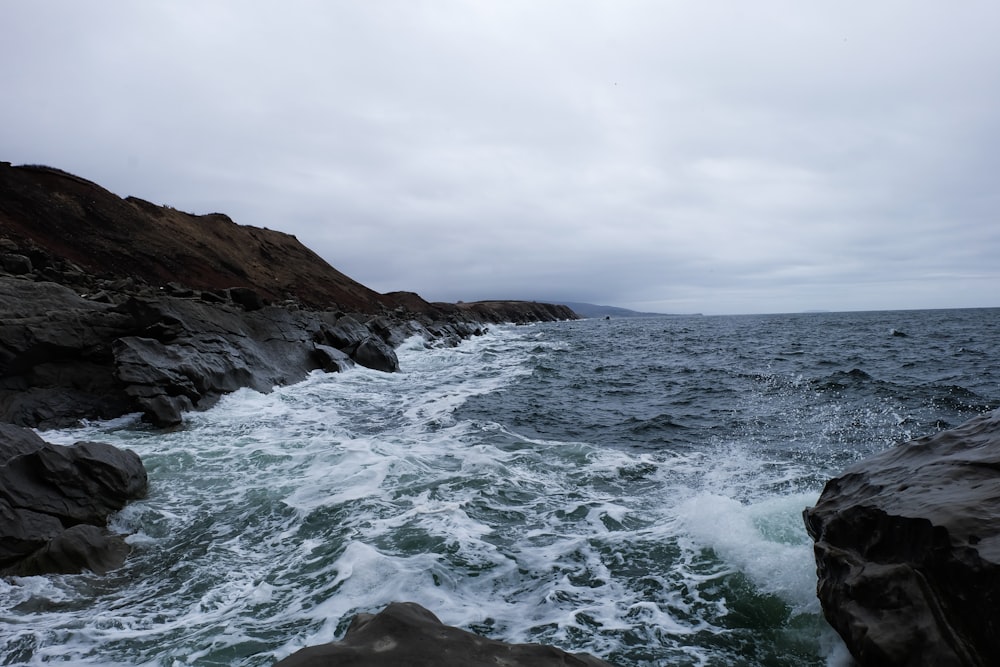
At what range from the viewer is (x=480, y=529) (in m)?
6.45

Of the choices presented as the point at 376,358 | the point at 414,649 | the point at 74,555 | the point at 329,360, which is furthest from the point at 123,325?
the point at 414,649

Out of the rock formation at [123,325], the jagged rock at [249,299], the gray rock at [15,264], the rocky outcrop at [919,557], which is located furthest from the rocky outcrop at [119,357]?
the rocky outcrop at [919,557]

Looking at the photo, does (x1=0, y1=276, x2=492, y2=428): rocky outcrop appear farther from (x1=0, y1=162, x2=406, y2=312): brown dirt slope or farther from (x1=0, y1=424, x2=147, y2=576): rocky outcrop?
(x1=0, y1=162, x2=406, y2=312): brown dirt slope

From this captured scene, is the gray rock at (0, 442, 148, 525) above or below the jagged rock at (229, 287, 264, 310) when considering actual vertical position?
below

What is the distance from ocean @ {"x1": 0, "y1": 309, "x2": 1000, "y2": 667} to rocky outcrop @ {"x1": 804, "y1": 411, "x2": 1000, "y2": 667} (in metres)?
0.66

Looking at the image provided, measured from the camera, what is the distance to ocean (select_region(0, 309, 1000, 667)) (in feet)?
14.4

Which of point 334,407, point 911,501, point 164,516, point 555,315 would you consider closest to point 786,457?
point 911,501

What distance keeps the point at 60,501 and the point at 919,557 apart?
319 inches

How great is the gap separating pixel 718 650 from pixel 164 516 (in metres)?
6.37

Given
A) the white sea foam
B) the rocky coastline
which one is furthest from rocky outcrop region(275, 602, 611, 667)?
the white sea foam

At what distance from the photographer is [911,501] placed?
3857 millimetres

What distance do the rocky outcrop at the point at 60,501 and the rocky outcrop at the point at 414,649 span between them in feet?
13.1

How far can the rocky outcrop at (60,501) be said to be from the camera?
5301mm

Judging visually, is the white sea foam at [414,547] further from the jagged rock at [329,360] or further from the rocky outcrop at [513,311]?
the rocky outcrop at [513,311]
